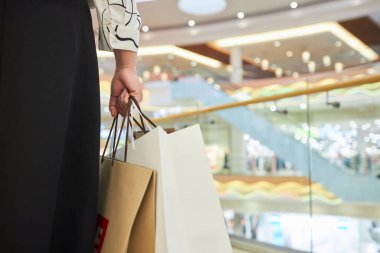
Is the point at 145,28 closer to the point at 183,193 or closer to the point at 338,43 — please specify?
the point at 338,43

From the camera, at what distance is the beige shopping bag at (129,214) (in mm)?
Result: 580

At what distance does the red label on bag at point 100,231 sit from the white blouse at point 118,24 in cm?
31

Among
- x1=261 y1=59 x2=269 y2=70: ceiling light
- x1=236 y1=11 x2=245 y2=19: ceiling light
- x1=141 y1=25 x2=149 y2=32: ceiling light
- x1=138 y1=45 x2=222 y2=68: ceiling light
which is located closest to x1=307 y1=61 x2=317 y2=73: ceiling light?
x1=261 y1=59 x2=269 y2=70: ceiling light

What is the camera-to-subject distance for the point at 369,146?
2656 mm

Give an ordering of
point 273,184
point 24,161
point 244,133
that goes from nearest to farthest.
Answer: point 24,161 < point 244,133 < point 273,184

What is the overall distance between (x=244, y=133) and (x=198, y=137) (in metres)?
4.42

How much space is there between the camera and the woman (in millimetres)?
508

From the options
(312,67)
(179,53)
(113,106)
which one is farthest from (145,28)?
(113,106)

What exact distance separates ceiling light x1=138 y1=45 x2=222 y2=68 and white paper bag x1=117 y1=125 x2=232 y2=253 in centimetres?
1107

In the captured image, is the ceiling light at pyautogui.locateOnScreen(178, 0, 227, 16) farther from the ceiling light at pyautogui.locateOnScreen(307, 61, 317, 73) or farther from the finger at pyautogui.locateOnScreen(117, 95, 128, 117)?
the finger at pyautogui.locateOnScreen(117, 95, 128, 117)

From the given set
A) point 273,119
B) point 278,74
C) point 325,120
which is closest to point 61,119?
point 325,120

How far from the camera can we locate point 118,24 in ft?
2.22

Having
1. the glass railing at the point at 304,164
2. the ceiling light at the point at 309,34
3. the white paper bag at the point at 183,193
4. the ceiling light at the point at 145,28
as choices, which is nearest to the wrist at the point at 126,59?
the white paper bag at the point at 183,193

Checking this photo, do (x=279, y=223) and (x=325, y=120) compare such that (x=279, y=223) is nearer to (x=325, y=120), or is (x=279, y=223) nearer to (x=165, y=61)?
(x=325, y=120)
